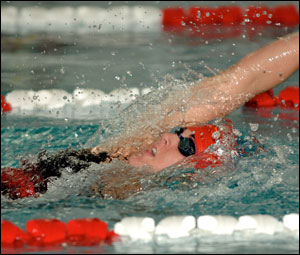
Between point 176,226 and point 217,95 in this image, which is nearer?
point 176,226

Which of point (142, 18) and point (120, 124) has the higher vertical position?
point (142, 18)

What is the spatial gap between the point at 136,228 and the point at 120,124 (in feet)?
3.34

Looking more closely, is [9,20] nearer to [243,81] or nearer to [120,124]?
[120,124]

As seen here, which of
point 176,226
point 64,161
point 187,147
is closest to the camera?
point 176,226

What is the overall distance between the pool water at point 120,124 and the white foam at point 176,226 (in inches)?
1.6

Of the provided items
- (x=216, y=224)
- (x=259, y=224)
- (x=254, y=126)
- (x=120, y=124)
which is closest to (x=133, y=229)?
(x=216, y=224)

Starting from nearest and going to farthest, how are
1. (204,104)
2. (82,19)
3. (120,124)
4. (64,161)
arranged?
(64,161) → (204,104) → (120,124) → (82,19)

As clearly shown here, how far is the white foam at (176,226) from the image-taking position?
5.11 ft

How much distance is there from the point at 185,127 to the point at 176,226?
22.3 inches

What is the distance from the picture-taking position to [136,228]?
1574 mm

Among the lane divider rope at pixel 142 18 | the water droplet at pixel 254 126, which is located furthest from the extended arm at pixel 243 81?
the lane divider rope at pixel 142 18

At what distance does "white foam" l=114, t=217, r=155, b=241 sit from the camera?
1.55 m

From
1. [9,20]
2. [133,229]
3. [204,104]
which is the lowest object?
[133,229]

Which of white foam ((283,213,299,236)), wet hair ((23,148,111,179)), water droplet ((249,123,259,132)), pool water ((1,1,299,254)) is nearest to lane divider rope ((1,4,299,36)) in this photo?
pool water ((1,1,299,254))
